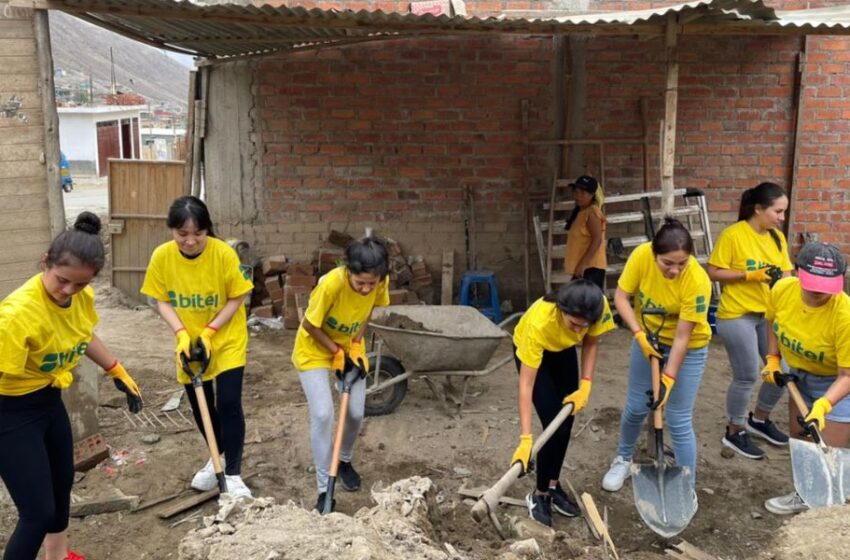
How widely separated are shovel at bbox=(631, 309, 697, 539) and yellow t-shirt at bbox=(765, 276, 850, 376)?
0.80 m

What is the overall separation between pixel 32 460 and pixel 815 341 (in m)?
3.63

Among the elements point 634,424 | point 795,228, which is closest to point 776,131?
point 795,228

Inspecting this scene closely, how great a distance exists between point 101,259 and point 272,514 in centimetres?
119

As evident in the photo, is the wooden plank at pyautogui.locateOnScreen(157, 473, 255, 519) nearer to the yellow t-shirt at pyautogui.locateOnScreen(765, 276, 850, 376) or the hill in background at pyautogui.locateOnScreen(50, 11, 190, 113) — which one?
the yellow t-shirt at pyautogui.locateOnScreen(765, 276, 850, 376)

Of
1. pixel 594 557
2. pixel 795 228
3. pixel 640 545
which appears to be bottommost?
pixel 640 545

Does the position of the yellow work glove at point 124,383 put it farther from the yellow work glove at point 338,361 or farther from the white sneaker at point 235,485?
the yellow work glove at point 338,361

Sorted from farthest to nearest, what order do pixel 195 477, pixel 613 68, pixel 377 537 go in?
pixel 613 68 < pixel 195 477 < pixel 377 537

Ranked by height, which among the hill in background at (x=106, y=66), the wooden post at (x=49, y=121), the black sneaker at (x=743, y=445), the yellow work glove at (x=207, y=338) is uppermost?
the hill in background at (x=106, y=66)

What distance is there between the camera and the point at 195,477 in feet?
13.4

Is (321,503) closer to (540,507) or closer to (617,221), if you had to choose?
(540,507)

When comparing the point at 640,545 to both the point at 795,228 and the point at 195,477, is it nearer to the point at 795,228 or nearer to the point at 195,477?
the point at 195,477

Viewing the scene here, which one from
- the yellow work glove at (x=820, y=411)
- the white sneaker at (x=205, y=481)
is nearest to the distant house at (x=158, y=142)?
the white sneaker at (x=205, y=481)

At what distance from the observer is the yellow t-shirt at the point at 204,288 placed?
365cm

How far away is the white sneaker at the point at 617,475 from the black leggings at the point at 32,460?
2.89 m
